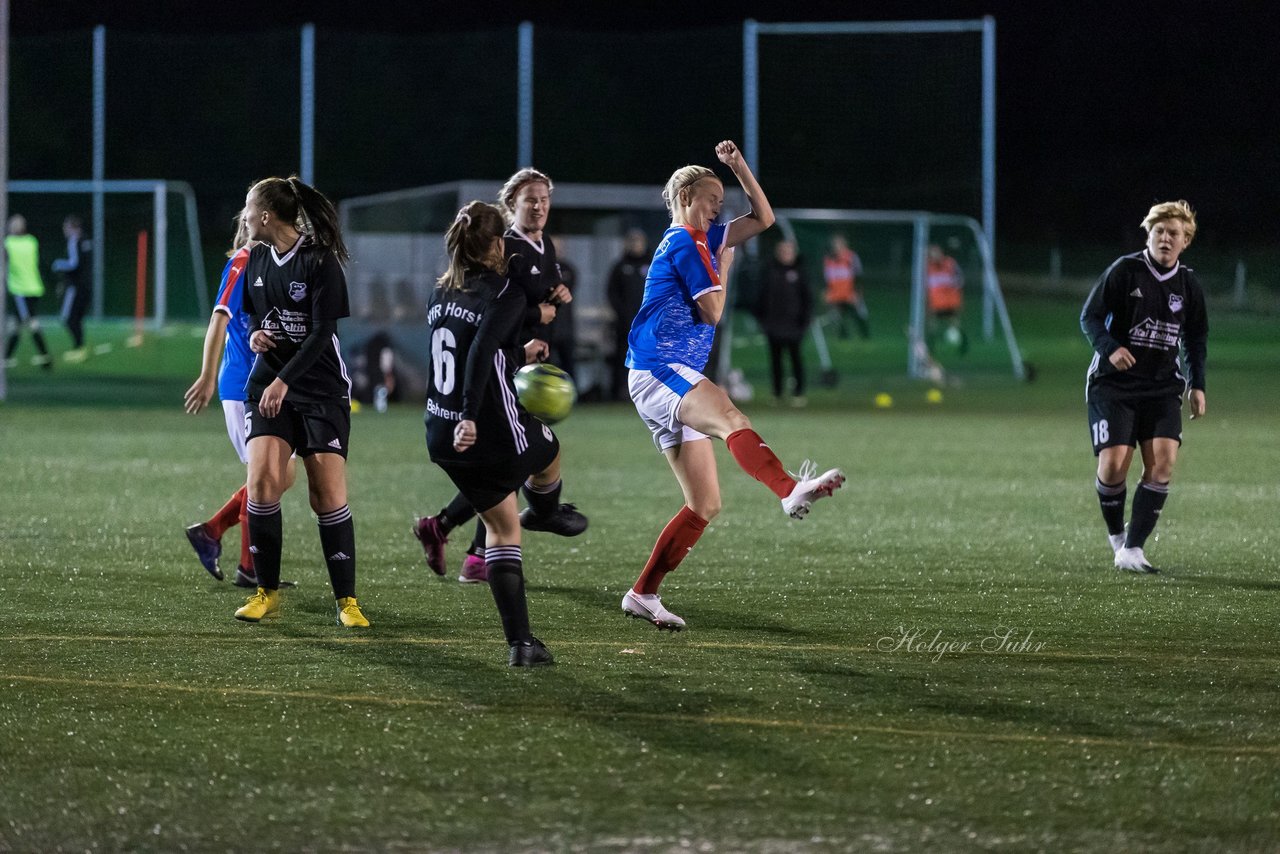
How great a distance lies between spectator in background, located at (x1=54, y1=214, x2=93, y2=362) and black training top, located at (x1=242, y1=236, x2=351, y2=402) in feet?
62.1

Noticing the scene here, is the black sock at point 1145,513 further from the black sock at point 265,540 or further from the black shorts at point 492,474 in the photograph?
the black sock at point 265,540

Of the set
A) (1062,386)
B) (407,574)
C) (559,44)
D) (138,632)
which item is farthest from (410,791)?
(559,44)

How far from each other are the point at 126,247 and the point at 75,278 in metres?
1.96

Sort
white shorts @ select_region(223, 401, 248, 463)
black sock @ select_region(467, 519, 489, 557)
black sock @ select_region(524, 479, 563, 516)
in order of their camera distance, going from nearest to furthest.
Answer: white shorts @ select_region(223, 401, 248, 463) → black sock @ select_region(524, 479, 563, 516) → black sock @ select_region(467, 519, 489, 557)

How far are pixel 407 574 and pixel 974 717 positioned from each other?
11.9ft

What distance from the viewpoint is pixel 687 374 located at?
6547mm

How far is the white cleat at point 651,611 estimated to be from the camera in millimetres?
6531

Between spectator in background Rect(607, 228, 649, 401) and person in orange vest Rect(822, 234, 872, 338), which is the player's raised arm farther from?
person in orange vest Rect(822, 234, 872, 338)

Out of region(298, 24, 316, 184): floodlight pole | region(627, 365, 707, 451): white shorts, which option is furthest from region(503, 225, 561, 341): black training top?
region(298, 24, 316, 184): floodlight pole

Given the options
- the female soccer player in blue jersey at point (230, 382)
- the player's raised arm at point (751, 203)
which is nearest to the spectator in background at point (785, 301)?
the female soccer player in blue jersey at point (230, 382)

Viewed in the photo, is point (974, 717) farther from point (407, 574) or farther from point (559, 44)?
point (559, 44)

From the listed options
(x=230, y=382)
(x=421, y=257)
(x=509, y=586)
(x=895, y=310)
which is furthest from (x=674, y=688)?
(x=895, y=310)

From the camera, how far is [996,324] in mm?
24875

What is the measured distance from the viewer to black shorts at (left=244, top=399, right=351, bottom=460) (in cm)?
662
